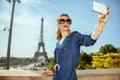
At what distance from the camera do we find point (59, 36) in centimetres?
188

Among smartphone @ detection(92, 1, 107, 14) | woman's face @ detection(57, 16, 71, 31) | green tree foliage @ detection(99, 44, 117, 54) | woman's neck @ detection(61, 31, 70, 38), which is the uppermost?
green tree foliage @ detection(99, 44, 117, 54)

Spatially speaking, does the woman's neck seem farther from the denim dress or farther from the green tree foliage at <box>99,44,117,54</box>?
the green tree foliage at <box>99,44,117,54</box>

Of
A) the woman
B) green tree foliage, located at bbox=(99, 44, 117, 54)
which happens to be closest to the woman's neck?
the woman

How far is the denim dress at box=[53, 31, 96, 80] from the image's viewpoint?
5.54 feet

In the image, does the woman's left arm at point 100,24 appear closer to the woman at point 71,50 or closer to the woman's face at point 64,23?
the woman at point 71,50

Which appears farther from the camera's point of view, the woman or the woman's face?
the woman's face

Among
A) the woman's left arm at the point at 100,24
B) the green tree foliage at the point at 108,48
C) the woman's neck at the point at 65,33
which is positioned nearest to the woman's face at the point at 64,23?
the woman's neck at the point at 65,33

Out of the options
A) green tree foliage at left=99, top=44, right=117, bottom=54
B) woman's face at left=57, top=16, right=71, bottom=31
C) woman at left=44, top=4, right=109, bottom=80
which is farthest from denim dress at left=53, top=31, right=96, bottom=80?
green tree foliage at left=99, top=44, right=117, bottom=54

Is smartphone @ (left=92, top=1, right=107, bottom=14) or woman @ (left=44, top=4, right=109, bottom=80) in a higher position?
smartphone @ (left=92, top=1, right=107, bottom=14)

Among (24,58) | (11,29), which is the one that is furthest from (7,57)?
(24,58)

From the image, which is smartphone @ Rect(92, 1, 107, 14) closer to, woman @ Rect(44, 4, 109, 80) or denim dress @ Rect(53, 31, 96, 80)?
woman @ Rect(44, 4, 109, 80)

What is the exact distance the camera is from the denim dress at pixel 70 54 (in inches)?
66.5

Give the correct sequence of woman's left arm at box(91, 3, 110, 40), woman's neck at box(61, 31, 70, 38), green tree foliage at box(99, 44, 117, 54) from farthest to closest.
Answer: green tree foliage at box(99, 44, 117, 54) → woman's neck at box(61, 31, 70, 38) → woman's left arm at box(91, 3, 110, 40)

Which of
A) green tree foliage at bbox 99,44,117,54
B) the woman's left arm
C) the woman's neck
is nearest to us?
the woman's left arm
